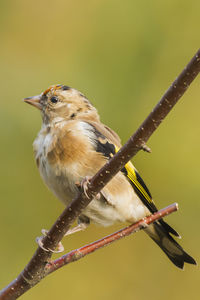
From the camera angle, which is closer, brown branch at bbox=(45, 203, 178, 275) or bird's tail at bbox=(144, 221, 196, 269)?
brown branch at bbox=(45, 203, 178, 275)

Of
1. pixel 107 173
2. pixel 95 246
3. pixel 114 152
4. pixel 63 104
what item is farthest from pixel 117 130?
pixel 107 173

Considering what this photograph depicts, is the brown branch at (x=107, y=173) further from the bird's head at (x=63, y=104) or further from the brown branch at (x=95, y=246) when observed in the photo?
the bird's head at (x=63, y=104)

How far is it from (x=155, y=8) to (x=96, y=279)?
2702 mm

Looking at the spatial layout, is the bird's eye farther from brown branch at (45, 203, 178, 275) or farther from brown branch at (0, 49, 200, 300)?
brown branch at (0, 49, 200, 300)

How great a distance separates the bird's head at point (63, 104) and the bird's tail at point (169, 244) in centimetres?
102

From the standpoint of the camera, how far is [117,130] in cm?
482

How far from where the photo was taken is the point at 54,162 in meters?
3.64

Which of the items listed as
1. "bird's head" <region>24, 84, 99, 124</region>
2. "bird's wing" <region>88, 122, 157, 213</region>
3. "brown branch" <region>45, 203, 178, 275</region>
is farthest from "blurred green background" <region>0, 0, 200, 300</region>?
"brown branch" <region>45, 203, 178, 275</region>

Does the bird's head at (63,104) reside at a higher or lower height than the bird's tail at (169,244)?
higher

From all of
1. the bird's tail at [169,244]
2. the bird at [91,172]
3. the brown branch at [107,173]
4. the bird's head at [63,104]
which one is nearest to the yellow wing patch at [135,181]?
the bird at [91,172]

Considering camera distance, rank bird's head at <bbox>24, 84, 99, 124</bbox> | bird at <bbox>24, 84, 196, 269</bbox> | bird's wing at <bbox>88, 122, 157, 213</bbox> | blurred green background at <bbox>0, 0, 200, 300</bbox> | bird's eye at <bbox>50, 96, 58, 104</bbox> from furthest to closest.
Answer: blurred green background at <bbox>0, 0, 200, 300</bbox> → bird's eye at <bbox>50, 96, 58, 104</bbox> → bird's head at <bbox>24, 84, 99, 124</bbox> → bird's wing at <bbox>88, 122, 157, 213</bbox> → bird at <bbox>24, 84, 196, 269</bbox>

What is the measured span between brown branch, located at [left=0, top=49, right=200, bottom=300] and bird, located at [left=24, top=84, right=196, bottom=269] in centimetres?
81

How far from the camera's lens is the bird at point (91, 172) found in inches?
142

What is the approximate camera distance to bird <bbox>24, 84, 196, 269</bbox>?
3.61m
